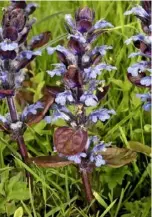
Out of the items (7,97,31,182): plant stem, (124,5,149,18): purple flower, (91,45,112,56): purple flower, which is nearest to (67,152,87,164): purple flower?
(7,97,31,182): plant stem

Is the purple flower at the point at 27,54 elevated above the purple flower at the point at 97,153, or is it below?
above

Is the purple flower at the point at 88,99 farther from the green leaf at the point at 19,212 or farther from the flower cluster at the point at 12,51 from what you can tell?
the green leaf at the point at 19,212

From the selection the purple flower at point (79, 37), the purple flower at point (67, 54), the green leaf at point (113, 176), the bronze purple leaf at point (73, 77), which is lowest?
the green leaf at point (113, 176)

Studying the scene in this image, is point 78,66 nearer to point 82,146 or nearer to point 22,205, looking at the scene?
point 82,146

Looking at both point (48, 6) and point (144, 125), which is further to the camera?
point (48, 6)

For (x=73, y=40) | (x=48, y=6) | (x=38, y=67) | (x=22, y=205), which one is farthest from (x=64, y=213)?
(x=48, y=6)

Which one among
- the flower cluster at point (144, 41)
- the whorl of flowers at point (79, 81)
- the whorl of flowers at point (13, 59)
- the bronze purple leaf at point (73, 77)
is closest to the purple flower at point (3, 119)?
the whorl of flowers at point (13, 59)

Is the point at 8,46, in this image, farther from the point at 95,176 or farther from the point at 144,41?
the point at 95,176
